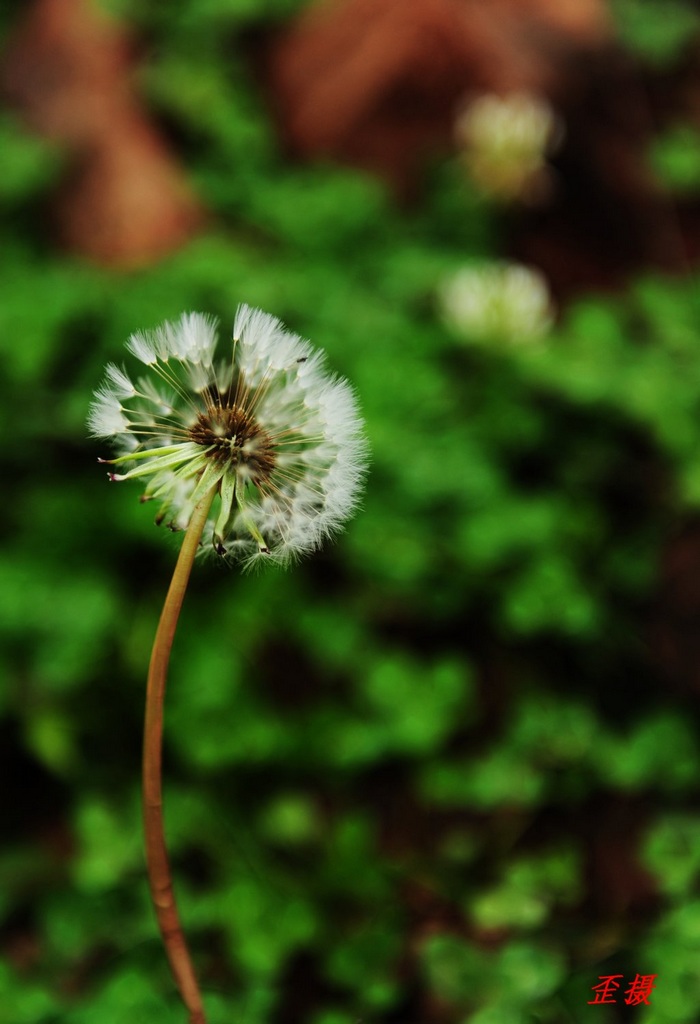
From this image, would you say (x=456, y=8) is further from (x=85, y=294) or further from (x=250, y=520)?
(x=250, y=520)

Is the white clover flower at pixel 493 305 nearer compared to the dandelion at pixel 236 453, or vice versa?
the dandelion at pixel 236 453

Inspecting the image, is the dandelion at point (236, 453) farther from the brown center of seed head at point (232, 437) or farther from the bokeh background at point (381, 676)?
the bokeh background at point (381, 676)

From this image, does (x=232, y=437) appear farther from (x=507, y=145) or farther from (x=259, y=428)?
(x=507, y=145)

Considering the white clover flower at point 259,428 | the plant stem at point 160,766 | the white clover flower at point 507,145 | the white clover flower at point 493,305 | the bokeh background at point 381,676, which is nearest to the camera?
the plant stem at point 160,766

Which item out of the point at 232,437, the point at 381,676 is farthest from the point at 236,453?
the point at 381,676

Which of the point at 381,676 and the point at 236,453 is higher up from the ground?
the point at 381,676

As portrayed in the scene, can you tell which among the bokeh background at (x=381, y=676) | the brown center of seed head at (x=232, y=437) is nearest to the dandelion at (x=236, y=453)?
the brown center of seed head at (x=232, y=437)

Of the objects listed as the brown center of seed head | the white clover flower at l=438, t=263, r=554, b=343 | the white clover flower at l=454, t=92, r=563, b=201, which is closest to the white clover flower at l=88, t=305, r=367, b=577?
the brown center of seed head
